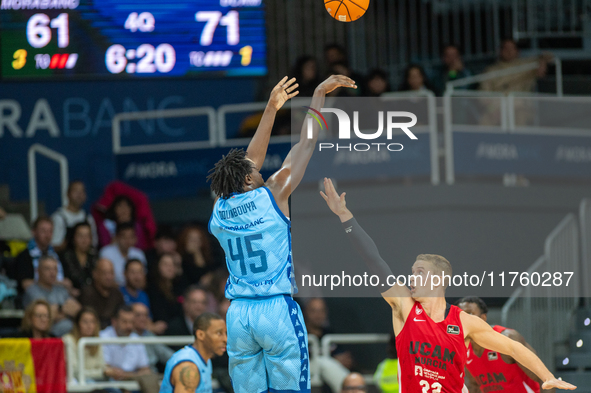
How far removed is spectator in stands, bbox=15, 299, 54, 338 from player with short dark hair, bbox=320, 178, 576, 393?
4.83 meters

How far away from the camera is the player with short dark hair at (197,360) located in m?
7.43

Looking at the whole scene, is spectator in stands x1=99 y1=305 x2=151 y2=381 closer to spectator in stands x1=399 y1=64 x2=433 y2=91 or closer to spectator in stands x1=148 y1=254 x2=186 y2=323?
spectator in stands x1=148 y1=254 x2=186 y2=323

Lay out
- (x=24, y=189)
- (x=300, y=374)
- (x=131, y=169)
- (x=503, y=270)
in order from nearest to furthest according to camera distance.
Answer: (x=300, y=374) → (x=503, y=270) → (x=131, y=169) → (x=24, y=189)

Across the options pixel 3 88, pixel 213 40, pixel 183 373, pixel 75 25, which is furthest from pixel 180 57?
pixel 3 88

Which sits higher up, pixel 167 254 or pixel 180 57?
pixel 180 57

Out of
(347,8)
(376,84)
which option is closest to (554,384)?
(347,8)

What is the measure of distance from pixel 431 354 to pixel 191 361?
2303 millimetres

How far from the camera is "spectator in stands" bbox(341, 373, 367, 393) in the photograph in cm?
897

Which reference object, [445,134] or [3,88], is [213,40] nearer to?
[445,134]

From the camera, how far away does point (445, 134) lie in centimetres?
1157

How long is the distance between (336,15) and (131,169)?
260 inches

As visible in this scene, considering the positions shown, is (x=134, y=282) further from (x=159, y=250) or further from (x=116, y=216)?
(x=116, y=216)

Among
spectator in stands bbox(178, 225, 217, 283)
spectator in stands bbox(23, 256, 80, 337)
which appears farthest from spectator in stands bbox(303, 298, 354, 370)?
spectator in stands bbox(23, 256, 80, 337)

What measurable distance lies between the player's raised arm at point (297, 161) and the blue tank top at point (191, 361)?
197 cm
